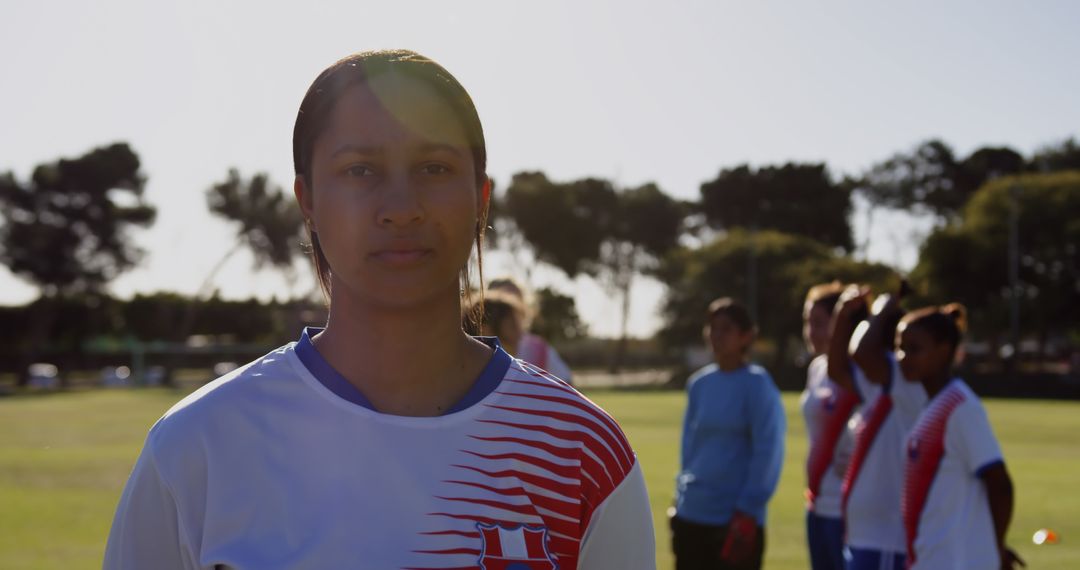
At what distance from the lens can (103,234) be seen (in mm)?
76125

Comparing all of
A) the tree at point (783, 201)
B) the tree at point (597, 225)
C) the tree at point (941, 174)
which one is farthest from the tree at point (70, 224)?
the tree at point (941, 174)

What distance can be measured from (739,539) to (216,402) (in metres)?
5.13

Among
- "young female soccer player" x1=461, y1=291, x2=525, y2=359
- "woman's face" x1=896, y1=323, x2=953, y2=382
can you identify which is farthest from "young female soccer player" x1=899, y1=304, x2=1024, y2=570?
"young female soccer player" x1=461, y1=291, x2=525, y2=359

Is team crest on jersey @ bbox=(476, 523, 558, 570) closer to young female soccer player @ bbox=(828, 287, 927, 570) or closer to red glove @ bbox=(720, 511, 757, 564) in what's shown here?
young female soccer player @ bbox=(828, 287, 927, 570)

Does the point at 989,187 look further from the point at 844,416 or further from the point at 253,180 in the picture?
the point at 844,416

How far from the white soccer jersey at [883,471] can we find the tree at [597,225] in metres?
78.5

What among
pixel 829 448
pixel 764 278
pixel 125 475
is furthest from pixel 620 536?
pixel 764 278

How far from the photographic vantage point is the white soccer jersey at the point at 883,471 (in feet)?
19.2

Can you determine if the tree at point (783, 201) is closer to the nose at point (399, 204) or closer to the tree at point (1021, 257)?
the tree at point (1021, 257)

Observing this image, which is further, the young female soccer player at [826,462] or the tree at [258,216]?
the tree at [258,216]

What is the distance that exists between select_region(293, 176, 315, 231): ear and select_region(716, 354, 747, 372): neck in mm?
5194

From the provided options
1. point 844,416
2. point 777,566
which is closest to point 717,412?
point 844,416

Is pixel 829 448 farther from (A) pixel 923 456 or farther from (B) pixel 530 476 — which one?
(B) pixel 530 476

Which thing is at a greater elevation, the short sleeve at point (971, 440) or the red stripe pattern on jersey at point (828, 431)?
the short sleeve at point (971, 440)
